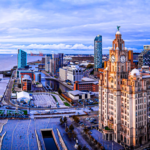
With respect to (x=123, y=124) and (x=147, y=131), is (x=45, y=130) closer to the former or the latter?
(x=123, y=124)

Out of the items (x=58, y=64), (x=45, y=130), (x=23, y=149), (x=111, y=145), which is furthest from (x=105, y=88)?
(x=58, y=64)

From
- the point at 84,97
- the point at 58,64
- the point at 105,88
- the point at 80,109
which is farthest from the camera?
the point at 58,64

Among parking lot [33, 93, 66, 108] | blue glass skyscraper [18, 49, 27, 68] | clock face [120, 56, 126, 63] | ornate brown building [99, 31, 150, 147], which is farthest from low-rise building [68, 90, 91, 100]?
blue glass skyscraper [18, 49, 27, 68]

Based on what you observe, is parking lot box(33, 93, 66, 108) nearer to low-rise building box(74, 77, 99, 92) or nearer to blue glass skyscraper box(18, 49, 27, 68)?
low-rise building box(74, 77, 99, 92)

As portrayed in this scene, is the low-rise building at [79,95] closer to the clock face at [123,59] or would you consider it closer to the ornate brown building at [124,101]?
the ornate brown building at [124,101]

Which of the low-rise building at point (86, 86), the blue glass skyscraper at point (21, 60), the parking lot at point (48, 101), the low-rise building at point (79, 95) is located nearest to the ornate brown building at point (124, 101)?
the parking lot at point (48, 101)

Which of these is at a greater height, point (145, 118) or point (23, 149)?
point (145, 118)

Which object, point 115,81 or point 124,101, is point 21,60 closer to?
point 115,81

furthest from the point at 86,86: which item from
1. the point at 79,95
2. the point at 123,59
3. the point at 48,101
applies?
the point at 123,59
